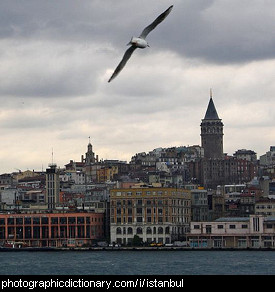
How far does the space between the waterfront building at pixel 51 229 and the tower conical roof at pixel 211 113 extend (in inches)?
3583

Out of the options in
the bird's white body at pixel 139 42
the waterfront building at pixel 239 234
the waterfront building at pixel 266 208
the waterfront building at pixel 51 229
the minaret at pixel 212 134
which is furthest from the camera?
the minaret at pixel 212 134

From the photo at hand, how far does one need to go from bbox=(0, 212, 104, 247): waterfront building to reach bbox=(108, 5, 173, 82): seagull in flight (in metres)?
82.1

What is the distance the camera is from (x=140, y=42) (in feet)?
81.1

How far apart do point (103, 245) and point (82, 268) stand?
3140 centimetres

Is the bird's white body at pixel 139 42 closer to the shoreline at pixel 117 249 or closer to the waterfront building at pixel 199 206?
the shoreline at pixel 117 249

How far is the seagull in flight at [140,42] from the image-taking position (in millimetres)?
24344

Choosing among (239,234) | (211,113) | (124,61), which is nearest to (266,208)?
(239,234)

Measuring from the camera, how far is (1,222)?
356 feet

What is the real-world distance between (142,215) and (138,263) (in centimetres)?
2673

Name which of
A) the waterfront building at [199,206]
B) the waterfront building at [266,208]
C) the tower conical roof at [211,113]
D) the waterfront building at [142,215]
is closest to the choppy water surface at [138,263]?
the waterfront building at [142,215]

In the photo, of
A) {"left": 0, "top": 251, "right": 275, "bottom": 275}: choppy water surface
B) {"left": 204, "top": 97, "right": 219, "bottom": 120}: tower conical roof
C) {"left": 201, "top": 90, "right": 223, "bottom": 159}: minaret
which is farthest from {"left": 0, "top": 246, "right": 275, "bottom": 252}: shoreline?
{"left": 204, "top": 97, "right": 219, "bottom": 120}: tower conical roof

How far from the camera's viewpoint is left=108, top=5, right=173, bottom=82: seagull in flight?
2434 cm
